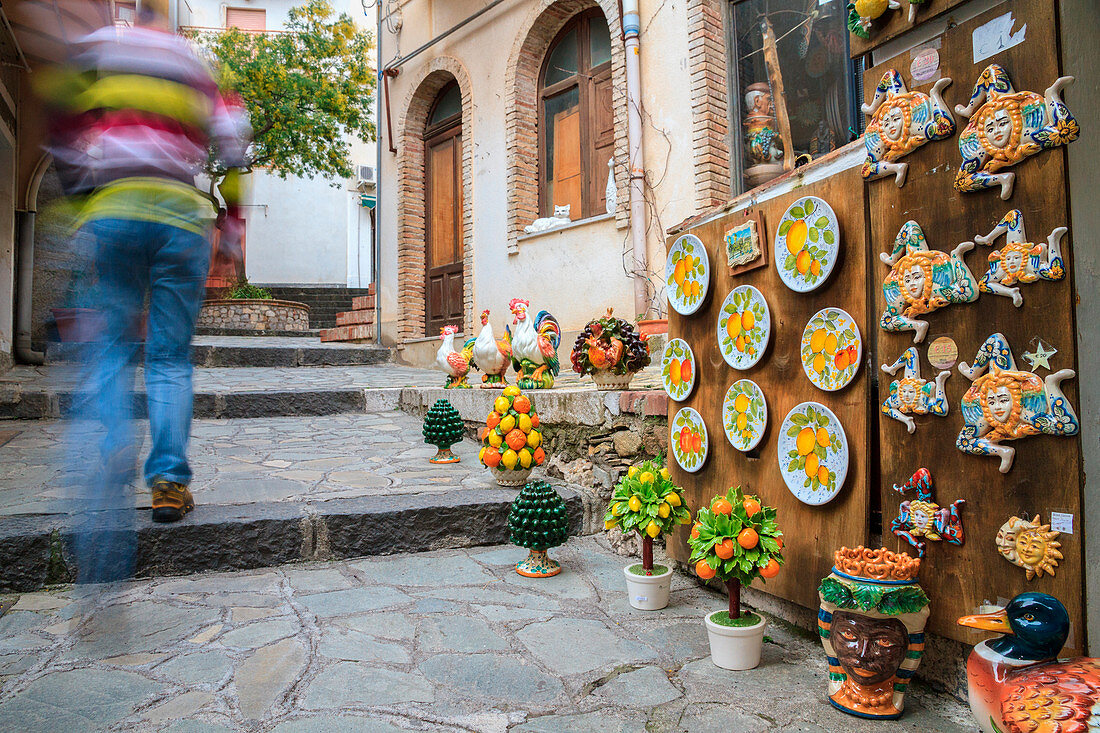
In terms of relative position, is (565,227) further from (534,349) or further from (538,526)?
(538,526)

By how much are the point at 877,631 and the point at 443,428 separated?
2901 millimetres

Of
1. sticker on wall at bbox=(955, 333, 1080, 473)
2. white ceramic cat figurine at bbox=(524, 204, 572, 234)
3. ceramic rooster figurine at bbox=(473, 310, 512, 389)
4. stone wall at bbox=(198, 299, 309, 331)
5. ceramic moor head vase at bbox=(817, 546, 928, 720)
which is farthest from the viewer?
stone wall at bbox=(198, 299, 309, 331)

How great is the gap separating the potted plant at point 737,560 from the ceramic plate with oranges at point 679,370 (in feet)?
2.39

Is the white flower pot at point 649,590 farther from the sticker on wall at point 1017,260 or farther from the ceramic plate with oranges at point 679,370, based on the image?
the sticker on wall at point 1017,260

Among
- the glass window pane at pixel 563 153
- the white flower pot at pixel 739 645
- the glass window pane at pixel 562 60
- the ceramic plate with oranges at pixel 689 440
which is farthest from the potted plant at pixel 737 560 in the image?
the glass window pane at pixel 562 60

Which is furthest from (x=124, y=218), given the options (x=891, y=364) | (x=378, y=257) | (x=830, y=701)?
(x=378, y=257)

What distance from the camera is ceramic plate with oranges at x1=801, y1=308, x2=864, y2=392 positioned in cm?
205

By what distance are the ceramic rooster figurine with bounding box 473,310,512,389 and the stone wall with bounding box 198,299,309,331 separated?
9588mm

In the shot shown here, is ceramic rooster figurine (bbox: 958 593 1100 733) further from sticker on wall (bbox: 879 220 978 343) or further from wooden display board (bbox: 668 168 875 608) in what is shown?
sticker on wall (bbox: 879 220 978 343)

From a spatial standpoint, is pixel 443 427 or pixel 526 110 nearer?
pixel 443 427

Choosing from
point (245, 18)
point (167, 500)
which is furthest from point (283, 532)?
point (245, 18)

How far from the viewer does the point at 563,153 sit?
8.18 m

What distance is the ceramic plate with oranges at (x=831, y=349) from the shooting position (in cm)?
205

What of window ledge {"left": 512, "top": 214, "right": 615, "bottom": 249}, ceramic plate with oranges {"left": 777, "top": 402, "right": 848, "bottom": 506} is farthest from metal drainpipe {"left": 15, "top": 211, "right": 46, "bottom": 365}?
ceramic plate with oranges {"left": 777, "top": 402, "right": 848, "bottom": 506}
